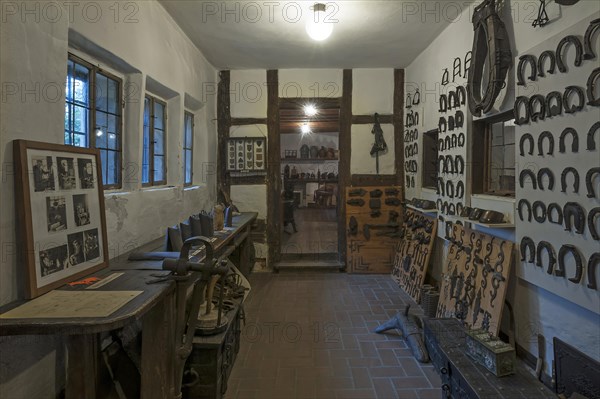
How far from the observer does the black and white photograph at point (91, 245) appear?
2.04 metres

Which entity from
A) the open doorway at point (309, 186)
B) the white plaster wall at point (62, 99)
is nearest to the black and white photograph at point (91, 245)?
the white plaster wall at point (62, 99)

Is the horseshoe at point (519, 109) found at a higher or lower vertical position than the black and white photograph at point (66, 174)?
higher

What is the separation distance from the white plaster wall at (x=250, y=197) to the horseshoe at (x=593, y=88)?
4.31 metres

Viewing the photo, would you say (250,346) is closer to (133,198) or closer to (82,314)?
(133,198)

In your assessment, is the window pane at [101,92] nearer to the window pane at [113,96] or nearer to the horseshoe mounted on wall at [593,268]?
the window pane at [113,96]

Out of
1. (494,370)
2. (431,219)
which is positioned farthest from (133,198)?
(431,219)

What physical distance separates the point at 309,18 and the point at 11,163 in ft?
9.87

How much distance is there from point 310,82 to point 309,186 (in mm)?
8339

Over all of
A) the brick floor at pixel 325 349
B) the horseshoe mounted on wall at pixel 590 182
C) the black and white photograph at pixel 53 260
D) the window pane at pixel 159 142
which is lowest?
the brick floor at pixel 325 349

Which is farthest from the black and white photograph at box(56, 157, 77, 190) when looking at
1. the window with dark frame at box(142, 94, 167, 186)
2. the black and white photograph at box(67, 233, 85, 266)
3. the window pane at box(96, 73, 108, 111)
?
the window with dark frame at box(142, 94, 167, 186)

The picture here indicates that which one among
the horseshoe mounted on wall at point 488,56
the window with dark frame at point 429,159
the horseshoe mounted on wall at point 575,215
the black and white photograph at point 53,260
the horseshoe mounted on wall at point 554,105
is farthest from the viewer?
the window with dark frame at point 429,159

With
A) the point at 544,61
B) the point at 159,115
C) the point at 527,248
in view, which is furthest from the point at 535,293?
the point at 159,115

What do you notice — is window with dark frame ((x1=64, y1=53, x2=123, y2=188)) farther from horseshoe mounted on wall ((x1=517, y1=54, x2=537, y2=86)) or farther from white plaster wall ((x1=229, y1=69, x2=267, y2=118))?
horseshoe mounted on wall ((x1=517, y1=54, x2=537, y2=86))

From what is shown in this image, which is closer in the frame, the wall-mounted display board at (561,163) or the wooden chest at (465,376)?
the wooden chest at (465,376)
